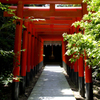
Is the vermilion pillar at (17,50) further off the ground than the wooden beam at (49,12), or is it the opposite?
the wooden beam at (49,12)

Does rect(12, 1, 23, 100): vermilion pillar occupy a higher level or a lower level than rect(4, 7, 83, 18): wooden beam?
lower

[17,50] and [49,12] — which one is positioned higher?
[49,12]

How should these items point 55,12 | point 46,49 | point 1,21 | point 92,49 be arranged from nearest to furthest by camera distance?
1. point 92,49
2. point 55,12
3. point 1,21
4. point 46,49

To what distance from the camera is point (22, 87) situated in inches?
184

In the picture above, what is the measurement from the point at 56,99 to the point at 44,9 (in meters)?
3.75

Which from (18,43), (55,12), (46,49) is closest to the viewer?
(18,43)

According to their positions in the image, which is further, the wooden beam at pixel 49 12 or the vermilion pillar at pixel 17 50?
the wooden beam at pixel 49 12

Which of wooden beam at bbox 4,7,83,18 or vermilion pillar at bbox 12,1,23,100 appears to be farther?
wooden beam at bbox 4,7,83,18

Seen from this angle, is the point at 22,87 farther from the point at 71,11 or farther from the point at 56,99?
the point at 71,11

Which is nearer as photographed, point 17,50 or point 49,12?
point 17,50

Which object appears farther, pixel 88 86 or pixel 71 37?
pixel 88 86

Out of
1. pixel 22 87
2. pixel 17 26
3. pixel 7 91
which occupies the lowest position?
pixel 7 91

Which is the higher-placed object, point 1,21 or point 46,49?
point 1,21

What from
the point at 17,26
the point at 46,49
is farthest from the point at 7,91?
the point at 46,49
